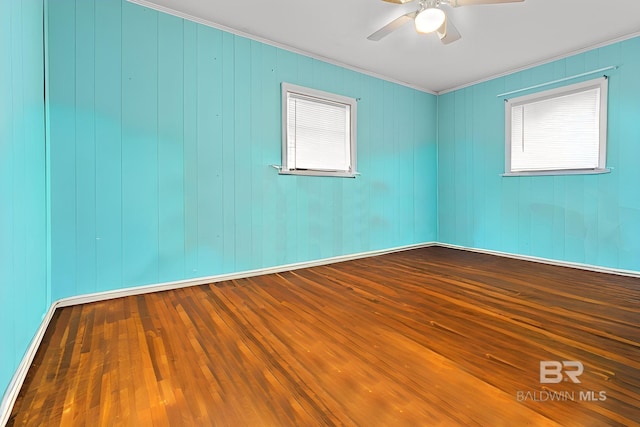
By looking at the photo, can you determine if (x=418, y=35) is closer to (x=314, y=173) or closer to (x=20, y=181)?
(x=314, y=173)

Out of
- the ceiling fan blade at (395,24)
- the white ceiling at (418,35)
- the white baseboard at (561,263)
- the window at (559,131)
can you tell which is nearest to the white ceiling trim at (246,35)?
the white ceiling at (418,35)

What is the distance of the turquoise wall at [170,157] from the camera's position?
2371 millimetres

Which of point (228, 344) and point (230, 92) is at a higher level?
point (230, 92)

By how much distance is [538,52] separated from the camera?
3.62 meters

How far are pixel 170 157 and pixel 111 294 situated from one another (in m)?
1.36

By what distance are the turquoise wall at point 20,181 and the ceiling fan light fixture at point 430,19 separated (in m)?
2.48

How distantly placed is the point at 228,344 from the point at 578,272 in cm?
405

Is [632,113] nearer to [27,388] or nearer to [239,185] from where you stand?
[239,185]

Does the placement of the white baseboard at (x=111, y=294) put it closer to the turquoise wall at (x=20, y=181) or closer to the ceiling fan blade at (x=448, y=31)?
the turquoise wall at (x=20, y=181)

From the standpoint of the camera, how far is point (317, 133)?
3.76 meters

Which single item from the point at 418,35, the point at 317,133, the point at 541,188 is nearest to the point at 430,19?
the point at 418,35

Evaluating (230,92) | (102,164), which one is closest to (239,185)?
(230,92)

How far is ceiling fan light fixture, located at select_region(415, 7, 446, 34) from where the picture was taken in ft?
7.07

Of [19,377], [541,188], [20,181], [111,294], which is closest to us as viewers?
[19,377]
